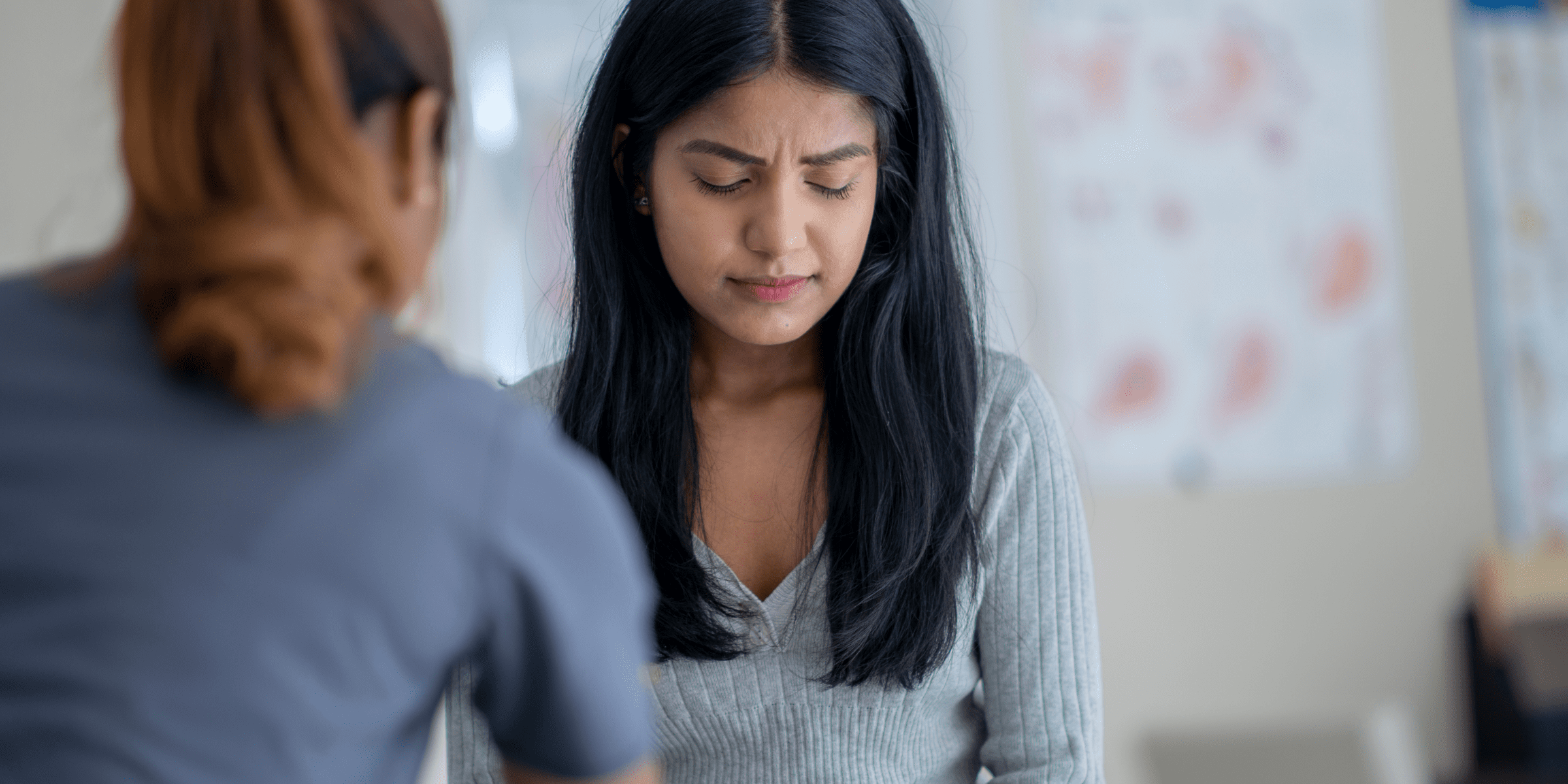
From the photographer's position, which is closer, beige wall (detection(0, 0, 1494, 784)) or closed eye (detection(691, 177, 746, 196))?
closed eye (detection(691, 177, 746, 196))

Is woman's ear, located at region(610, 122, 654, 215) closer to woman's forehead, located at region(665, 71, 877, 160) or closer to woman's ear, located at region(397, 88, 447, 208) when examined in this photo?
woman's forehead, located at region(665, 71, 877, 160)

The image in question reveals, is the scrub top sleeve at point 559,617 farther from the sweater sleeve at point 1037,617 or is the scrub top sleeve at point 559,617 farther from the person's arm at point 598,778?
the sweater sleeve at point 1037,617

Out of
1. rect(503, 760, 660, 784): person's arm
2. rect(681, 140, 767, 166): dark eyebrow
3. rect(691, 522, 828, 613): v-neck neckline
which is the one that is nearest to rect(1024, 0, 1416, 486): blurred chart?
rect(691, 522, 828, 613): v-neck neckline

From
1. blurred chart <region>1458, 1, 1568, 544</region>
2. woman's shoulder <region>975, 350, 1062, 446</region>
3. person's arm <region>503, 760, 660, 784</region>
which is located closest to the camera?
person's arm <region>503, 760, 660, 784</region>

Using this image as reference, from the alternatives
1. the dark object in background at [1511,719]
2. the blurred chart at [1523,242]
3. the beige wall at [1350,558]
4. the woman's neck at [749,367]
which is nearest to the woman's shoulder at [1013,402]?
the woman's neck at [749,367]

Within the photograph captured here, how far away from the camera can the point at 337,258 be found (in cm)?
56

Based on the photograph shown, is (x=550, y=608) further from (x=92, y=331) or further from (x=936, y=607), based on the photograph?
(x=936, y=607)

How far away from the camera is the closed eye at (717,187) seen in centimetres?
109

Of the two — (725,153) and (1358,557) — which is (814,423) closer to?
(725,153)

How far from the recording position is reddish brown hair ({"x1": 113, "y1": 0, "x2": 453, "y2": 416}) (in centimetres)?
54

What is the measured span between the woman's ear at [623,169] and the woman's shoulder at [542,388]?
0.18 m

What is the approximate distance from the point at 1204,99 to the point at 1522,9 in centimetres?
91

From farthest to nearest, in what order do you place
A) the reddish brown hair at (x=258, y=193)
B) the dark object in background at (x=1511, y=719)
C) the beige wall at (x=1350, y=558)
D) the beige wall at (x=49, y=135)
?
the beige wall at (x=1350, y=558) → the dark object in background at (x=1511, y=719) → the beige wall at (x=49, y=135) → the reddish brown hair at (x=258, y=193)

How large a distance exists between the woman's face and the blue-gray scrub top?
0.51 m
